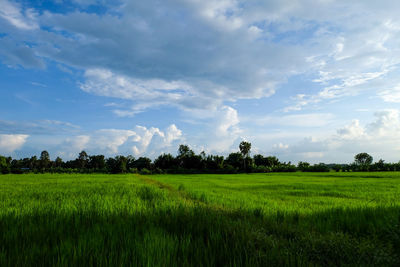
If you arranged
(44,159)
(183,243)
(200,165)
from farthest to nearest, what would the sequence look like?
1. (44,159)
2. (200,165)
3. (183,243)

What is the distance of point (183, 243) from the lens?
8.49ft

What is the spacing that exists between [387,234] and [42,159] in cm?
14332

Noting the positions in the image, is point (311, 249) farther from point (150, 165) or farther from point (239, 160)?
point (150, 165)

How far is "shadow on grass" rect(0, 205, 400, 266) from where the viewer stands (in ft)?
7.25

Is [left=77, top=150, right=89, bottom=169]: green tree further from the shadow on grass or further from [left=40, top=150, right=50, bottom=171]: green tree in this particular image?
the shadow on grass

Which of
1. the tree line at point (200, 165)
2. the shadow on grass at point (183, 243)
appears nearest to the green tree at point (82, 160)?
the tree line at point (200, 165)

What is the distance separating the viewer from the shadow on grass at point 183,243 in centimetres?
221

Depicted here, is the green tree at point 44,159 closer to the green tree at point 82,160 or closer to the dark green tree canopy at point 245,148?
the green tree at point 82,160

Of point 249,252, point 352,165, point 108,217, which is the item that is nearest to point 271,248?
point 249,252

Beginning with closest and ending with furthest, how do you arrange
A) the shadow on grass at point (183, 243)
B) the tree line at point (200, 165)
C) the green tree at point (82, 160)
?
1. the shadow on grass at point (183, 243)
2. the tree line at point (200, 165)
3. the green tree at point (82, 160)

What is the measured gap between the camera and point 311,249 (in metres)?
2.73

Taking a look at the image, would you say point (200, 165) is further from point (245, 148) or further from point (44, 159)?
point (44, 159)

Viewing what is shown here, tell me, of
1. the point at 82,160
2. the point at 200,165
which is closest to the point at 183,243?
the point at 200,165

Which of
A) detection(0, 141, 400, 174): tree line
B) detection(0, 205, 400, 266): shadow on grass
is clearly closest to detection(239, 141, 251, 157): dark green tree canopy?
detection(0, 141, 400, 174): tree line
